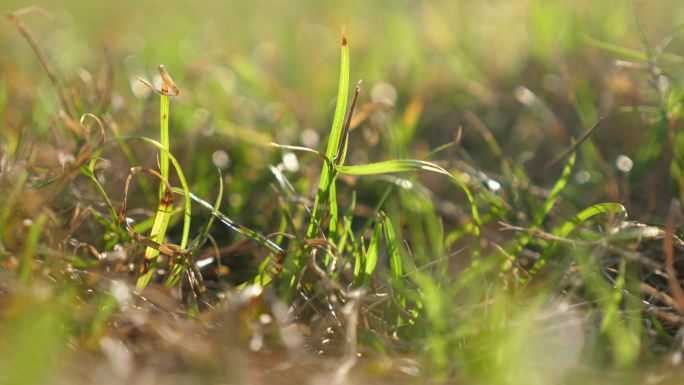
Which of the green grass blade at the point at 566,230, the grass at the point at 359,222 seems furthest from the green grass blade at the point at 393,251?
the green grass blade at the point at 566,230

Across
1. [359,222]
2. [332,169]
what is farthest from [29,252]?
[359,222]

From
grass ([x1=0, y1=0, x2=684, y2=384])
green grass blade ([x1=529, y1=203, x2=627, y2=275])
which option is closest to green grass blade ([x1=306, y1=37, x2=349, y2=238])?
grass ([x1=0, y1=0, x2=684, y2=384])

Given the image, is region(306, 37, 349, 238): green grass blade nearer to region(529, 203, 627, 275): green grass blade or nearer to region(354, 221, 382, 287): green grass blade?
region(354, 221, 382, 287): green grass blade

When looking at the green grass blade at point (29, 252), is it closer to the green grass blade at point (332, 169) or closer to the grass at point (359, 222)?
the grass at point (359, 222)

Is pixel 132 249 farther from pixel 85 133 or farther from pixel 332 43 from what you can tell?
pixel 332 43

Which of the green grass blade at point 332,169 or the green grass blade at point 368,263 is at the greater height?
the green grass blade at point 332,169

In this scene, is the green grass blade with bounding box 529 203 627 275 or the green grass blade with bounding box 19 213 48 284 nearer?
the green grass blade with bounding box 19 213 48 284

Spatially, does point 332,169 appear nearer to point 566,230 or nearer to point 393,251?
point 393,251

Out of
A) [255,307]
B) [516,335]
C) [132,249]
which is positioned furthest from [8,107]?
Answer: [516,335]
